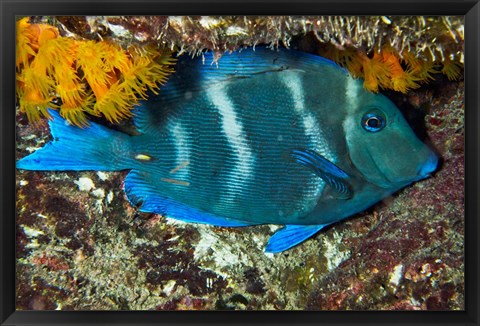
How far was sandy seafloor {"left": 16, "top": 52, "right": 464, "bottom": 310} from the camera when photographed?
2.28 m

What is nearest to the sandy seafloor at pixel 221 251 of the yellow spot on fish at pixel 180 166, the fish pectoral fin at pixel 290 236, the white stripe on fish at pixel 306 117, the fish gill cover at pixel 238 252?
the fish gill cover at pixel 238 252

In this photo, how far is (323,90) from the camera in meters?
1.92

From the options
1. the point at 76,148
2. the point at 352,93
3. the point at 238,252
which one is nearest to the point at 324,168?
the point at 352,93

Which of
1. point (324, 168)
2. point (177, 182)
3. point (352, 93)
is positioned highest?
point (352, 93)

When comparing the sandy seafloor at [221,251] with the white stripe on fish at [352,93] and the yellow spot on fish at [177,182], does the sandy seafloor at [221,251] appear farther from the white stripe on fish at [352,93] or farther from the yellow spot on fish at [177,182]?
the white stripe on fish at [352,93]

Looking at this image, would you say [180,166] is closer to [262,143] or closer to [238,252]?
[262,143]

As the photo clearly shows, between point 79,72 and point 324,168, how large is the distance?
4.87 feet
